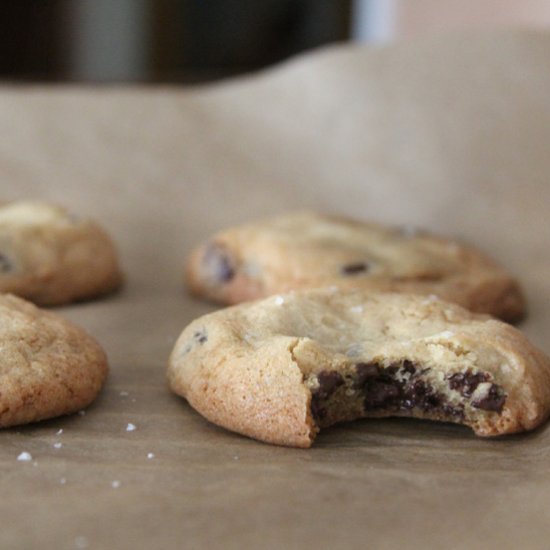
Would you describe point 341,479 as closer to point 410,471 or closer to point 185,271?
point 410,471

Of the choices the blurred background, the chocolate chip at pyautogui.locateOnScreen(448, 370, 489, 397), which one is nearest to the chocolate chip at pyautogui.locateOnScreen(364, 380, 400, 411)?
the chocolate chip at pyautogui.locateOnScreen(448, 370, 489, 397)

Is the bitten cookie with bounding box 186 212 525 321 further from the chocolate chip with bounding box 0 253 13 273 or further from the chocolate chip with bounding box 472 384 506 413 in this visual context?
the chocolate chip with bounding box 472 384 506 413

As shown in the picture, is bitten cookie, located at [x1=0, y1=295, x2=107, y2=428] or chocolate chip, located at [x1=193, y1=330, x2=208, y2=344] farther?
chocolate chip, located at [x1=193, y1=330, x2=208, y2=344]

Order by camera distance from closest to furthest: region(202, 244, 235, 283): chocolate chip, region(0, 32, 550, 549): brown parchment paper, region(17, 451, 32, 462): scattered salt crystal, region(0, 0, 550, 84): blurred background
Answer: region(17, 451, 32, 462): scattered salt crystal, region(202, 244, 235, 283): chocolate chip, region(0, 32, 550, 549): brown parchment paper, region(0, 0, 550, 84): blurred background

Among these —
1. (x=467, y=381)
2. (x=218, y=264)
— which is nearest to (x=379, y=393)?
(x=467, y=381)

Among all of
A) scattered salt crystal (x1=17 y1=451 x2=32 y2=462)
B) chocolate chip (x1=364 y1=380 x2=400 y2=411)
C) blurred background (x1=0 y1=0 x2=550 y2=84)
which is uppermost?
blurred background (x1=0 y1=0 x2=550 y2=84)

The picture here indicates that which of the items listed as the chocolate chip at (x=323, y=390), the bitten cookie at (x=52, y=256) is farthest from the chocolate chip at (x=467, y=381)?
the bitten cookie at (x=52, y=256)

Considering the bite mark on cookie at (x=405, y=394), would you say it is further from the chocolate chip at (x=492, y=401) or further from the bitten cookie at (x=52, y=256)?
the bitten cookie at (x=52, y=256)
